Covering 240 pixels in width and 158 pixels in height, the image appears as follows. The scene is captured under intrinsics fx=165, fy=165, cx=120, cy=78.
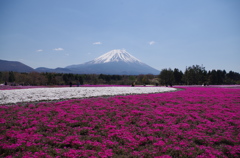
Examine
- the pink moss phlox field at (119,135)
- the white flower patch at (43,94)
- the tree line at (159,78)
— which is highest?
the tree line at (159,78)

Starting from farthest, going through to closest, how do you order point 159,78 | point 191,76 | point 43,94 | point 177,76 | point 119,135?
1. point 177,76
2. point 159,78
3. point 191,76
4. point 43,94
5. point 119,135

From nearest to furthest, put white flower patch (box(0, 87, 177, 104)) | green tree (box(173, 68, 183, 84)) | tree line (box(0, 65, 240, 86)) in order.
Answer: white flower patch (box(0, 87, 177, 104)) < tree line (box(0, 65, 240, 86)) < green tree (box(173, 68, 183, 84))

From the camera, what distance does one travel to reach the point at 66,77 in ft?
372

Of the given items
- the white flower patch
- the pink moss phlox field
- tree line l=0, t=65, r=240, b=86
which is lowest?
the pink moss phlox field

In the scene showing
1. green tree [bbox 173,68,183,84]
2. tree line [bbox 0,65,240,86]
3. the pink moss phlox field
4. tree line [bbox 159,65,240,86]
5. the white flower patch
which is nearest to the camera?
the pink moss phlox field

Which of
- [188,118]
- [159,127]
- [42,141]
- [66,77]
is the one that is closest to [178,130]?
[159,127]

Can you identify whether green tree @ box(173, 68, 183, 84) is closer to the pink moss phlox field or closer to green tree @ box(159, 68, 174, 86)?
green tree @ box(159, 68, 174, 86)

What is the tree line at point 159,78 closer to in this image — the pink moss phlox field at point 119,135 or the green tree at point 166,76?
the green tree at point 166,76

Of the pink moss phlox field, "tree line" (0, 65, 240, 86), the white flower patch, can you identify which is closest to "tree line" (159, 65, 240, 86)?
"tree line" (0, 65, 240, 86)

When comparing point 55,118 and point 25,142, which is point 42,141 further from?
point 55,118

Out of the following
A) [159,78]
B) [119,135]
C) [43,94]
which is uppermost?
[159,78]

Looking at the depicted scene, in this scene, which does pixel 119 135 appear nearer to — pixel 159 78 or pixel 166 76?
pixel 166 76

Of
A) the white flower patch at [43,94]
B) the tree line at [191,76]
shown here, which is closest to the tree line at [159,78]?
the tree line at [191,76]

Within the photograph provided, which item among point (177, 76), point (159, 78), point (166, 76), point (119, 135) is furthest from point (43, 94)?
point (177, 76)
